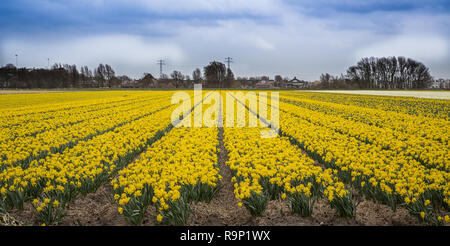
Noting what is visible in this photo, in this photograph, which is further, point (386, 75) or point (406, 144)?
point (386, 75)

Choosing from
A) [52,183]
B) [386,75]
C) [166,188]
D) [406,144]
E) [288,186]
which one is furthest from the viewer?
[386,75]

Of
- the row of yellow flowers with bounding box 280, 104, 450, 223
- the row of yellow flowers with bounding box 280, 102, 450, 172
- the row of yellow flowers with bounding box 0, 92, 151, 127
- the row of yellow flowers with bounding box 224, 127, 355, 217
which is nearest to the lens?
the row of yellow flowers with bounding box 280, 104, 450, 223

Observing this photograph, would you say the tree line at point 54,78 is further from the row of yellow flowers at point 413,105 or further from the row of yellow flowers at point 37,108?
the row of yellow flowers at point 413,105

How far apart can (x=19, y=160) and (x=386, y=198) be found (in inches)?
331

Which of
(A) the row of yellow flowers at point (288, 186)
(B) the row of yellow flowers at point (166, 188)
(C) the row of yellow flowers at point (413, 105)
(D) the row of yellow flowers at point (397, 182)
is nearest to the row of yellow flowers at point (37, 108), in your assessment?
(B) the row of yellow flowers at point (166, 188)

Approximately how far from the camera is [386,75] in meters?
103

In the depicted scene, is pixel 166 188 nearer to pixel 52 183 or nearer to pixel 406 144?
pixel 52 183

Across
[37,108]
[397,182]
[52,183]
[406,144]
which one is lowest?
[52,183]

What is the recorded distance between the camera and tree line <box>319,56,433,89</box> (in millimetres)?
97312

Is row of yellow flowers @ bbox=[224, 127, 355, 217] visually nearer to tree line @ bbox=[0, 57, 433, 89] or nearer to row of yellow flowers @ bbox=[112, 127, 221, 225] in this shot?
row of yellow flowers @ bbox=[112, 127, 221, 225]

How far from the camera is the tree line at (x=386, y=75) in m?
97.3

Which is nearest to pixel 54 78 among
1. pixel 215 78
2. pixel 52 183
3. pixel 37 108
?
pixel 215 78

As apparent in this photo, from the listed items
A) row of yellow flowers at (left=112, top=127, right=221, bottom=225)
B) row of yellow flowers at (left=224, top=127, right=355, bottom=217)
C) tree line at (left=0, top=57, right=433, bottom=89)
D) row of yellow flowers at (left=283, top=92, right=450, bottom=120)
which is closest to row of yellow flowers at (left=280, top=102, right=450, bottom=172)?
row of yellow flowers at (left=224, top=127, right=355, bottom=217)
